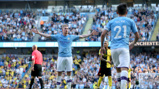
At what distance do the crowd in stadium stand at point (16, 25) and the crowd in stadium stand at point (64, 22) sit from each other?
5.53 ft

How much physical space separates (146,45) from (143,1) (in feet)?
32.0

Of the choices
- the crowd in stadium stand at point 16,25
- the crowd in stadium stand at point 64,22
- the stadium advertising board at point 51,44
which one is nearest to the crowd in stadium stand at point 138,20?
the stadium advertising board at point 51,44

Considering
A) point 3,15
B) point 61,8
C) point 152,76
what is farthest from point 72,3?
point 152,76

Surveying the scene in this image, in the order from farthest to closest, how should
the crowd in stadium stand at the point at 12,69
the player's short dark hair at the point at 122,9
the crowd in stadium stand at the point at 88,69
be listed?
the crowd in stadium stand at the point at 12,69, the crowd in stadium stand at the point at 88,69, the player's short dark hair at the point at 122,9

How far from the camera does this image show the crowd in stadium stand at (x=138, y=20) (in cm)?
3047

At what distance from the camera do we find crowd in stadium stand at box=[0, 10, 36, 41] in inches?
1280

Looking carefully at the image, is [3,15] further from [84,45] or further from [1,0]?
[84,45]

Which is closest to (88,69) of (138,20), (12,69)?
(12,69)

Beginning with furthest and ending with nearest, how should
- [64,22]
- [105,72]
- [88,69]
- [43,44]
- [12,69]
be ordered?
[64,22]
[43,44]
[12,69]
[88,69]
[105,72]

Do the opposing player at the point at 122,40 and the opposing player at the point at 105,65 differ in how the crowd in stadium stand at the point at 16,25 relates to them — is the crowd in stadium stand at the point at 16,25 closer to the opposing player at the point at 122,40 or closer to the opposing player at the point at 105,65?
the opposing player at the point at 105,65

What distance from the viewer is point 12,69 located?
28828mm

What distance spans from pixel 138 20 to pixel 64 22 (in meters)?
8.24

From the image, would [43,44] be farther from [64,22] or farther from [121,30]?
[121,30]

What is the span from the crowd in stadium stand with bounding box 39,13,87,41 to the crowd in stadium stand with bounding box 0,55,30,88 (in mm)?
3465
